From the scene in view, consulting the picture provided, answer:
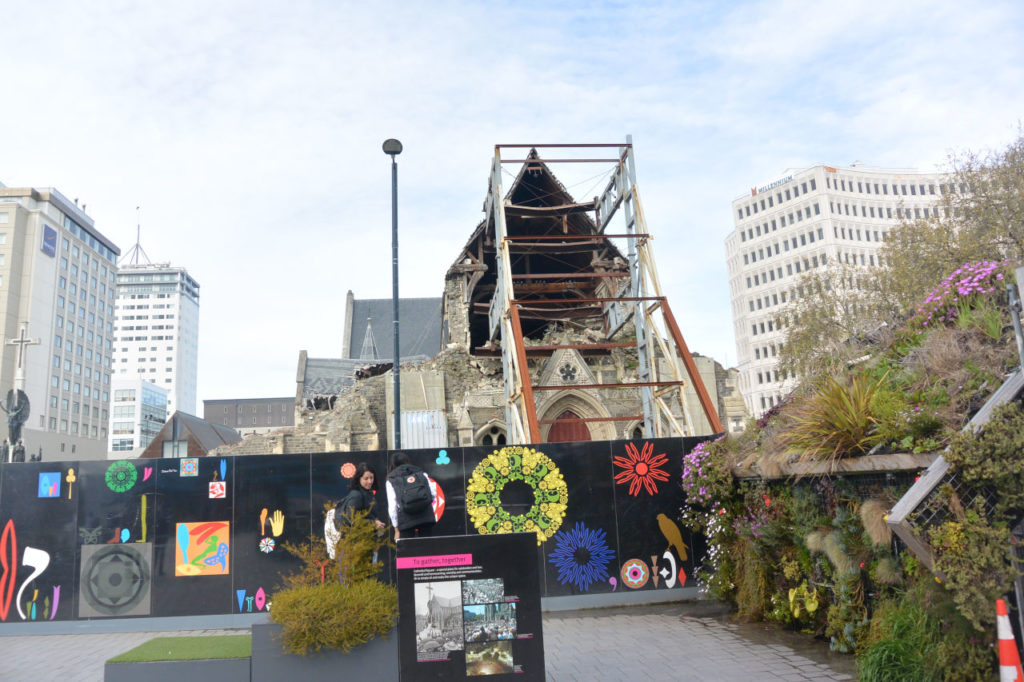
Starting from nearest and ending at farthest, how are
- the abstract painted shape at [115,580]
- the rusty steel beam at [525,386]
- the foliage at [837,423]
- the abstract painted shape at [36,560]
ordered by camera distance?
the foliage at [837,423] < the abstract painted shape at [115,580] < the abstract painted shape at [36,560] < the rusty steel beam at [525,386]

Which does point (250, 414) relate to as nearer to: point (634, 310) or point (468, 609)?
point (634, 310)

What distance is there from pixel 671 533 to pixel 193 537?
683 cm

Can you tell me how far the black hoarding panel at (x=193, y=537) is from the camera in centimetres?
1031

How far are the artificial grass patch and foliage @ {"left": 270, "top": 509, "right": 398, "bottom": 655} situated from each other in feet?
1.68

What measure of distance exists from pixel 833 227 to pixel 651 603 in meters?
89.9

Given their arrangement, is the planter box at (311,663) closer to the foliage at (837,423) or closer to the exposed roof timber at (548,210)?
the foliage at (837,423)

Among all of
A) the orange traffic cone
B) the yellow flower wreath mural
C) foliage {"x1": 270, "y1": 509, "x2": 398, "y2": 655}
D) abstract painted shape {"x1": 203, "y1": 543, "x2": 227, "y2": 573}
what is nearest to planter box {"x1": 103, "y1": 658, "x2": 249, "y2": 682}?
foliage {"x1": 270, "y1": 509, "x2": 398, "y2": 655}

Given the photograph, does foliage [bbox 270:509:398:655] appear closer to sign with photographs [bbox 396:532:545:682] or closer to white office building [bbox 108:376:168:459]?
A: sign with photographs [bbox 396:532:545:682]

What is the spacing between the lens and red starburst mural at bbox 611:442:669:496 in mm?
11039

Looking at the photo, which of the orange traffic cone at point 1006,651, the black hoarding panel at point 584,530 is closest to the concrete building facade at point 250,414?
the black hoarding panel at point 584,530

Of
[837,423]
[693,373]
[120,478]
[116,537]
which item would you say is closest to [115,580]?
[116,537]

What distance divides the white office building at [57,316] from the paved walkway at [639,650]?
8121 cm

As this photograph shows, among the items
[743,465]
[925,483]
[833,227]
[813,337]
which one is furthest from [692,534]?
[833,227]

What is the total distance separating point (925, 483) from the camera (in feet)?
18.6
